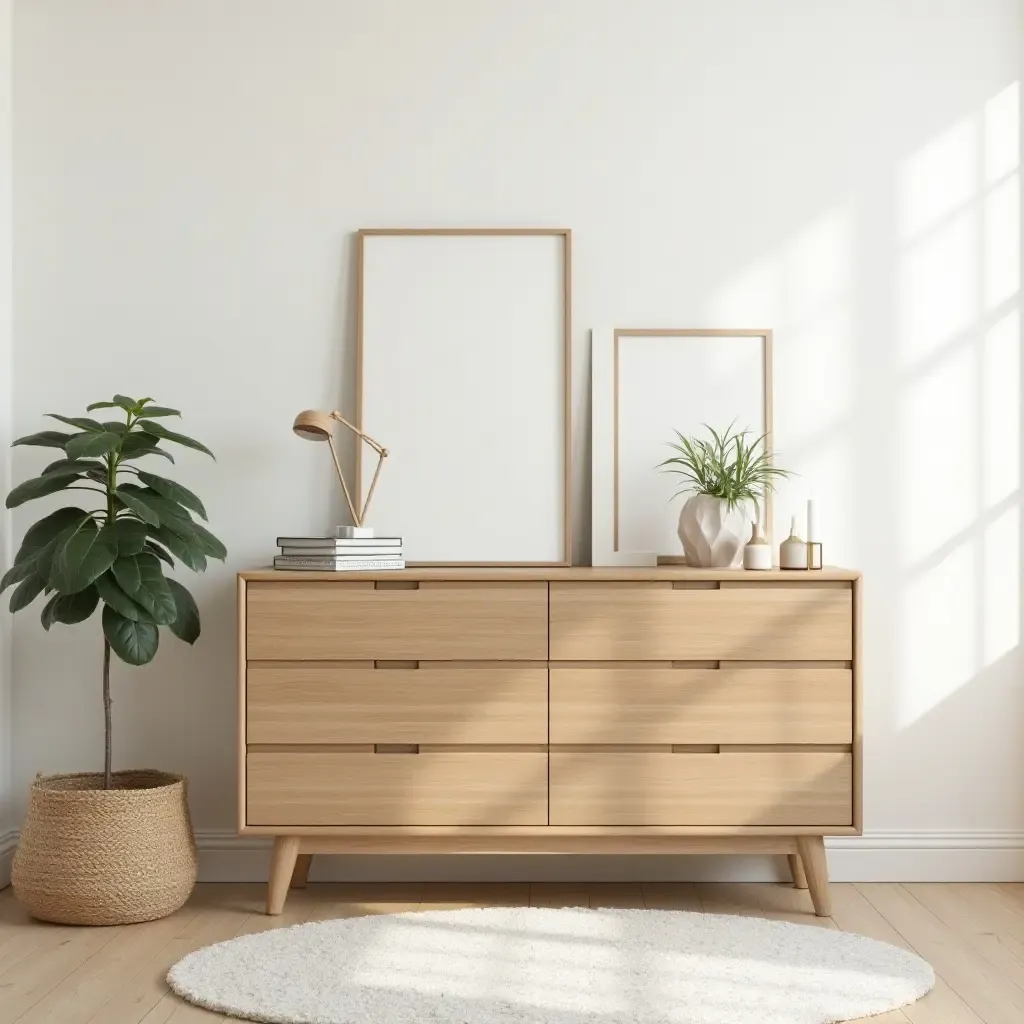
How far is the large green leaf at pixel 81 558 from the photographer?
2793 millimetres

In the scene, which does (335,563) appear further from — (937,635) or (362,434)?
(937,635)

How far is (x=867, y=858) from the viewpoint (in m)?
3.41

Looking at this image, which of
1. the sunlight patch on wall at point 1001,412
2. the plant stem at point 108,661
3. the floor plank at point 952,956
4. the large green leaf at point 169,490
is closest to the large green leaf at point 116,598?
the plant stem at point 108,661

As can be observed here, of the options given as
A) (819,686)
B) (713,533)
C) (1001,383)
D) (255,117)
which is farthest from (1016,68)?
(255,117)

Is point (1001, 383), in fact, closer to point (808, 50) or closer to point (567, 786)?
point (808, 50)

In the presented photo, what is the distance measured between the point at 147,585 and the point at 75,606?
20cm

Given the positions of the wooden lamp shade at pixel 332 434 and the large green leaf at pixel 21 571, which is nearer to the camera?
the large green leaf at pixel 21 571

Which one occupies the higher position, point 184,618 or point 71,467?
point 71,467

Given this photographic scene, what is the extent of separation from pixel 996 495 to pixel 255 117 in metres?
2.31

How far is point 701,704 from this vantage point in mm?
3010

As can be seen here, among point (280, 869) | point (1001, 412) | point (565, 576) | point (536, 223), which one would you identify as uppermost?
point (536, 223)

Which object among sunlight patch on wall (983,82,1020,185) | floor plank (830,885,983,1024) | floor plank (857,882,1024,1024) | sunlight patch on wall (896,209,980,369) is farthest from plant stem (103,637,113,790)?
sunlight patch on wall (983,82,1020,185)

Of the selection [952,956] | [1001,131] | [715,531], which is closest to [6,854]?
[715,531]

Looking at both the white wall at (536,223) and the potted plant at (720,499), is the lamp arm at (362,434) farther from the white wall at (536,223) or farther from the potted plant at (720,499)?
the potted plant at (720,499)
